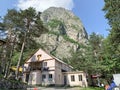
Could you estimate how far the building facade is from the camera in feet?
136

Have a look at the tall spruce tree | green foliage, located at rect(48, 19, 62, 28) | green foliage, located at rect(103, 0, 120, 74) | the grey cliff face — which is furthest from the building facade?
green foliage, located at rect(48, 19, 62, 28)

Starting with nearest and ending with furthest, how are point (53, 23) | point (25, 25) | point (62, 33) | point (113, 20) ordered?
point (113, 20)
point (25, 25)
point (62, 33)
point (53, 23)

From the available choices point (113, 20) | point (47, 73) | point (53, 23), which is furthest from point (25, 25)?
point (53, 23)

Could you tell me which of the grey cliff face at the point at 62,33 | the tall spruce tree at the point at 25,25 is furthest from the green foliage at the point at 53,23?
the tall spruce tree at the point at 25,25

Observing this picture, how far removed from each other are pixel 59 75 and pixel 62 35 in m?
86.2

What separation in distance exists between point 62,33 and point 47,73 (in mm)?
90221

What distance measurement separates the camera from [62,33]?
13100 centimetres

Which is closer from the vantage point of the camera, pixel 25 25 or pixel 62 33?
pixel 25 25

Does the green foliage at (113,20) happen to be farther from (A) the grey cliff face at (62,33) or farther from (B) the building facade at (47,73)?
(A) the grey cliff face at (62,33)

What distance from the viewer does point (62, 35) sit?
128 metres

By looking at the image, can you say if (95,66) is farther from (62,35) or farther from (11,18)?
(62,35)

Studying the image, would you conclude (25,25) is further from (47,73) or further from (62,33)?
(62,33)

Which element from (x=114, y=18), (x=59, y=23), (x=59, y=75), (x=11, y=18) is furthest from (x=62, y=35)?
(x=114, y=18)

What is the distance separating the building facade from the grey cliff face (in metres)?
50.9
